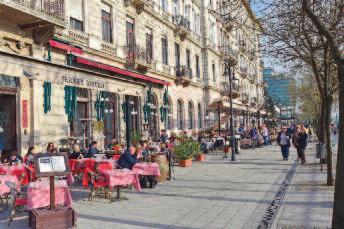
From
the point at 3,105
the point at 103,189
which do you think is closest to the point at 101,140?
the point at 3,105

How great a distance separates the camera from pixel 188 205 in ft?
29.1

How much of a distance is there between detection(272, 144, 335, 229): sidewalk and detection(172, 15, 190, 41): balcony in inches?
776

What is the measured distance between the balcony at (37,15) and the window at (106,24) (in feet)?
17.8

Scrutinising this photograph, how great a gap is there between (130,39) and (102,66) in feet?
20.4

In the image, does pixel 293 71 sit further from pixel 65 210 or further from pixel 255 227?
pixel 65 210

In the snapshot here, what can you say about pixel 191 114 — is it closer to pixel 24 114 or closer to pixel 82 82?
pixel 24 114

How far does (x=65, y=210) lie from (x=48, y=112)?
9.89 m

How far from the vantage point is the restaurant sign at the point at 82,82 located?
8.20 metres

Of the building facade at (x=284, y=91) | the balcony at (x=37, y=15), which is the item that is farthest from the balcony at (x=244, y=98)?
the balcony at (x=37, y=15)

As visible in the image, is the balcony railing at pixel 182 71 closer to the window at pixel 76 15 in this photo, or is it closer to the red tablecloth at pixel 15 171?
the window at pixel 76 15

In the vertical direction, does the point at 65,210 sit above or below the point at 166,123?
below

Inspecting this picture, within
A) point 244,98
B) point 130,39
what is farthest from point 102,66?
point 244,98

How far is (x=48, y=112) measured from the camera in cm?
1622

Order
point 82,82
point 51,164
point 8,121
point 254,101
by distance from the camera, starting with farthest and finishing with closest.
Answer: point 254,101, point 8,121, point 82,82, point 51,164
